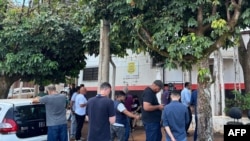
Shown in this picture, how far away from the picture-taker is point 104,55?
8594 mm

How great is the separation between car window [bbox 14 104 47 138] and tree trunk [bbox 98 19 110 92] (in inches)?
65.3

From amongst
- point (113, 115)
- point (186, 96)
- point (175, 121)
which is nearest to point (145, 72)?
point (186, 96)

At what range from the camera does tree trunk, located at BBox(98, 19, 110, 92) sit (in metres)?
8.44

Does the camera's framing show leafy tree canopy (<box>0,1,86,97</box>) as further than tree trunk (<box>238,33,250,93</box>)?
No

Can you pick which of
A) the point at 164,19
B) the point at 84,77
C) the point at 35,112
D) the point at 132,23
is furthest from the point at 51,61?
the point at 84,77

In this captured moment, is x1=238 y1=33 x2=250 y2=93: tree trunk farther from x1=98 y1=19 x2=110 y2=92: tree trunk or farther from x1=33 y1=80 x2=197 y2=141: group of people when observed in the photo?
x1=98 y1=19 x2=110 y2=92: tree trunk

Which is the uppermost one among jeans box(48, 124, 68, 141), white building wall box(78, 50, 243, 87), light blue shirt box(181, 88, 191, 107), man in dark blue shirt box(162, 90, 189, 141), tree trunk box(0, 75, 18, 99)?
white building wall box(78, 50, 243, 87)

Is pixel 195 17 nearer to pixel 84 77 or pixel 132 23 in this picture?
pixel 132 23

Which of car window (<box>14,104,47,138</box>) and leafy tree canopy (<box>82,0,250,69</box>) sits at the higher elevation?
leafy tree canopy (<box>82,0,250,69</box>)

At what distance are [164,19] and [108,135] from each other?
319 centimetres

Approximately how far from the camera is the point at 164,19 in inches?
303

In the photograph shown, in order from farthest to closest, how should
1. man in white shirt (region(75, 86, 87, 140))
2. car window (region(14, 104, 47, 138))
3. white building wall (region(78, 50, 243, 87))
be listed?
white building wall (region(78, 50, 243, 87)), man in white shirt (region(75, 86, 87, 140)), car window (region(14, 104, 47, 138))

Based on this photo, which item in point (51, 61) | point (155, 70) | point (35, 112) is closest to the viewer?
point (35, 112)

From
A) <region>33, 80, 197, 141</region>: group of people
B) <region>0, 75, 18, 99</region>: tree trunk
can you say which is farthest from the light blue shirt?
<region>0, 75, 18, 99</region>: tree trunk
